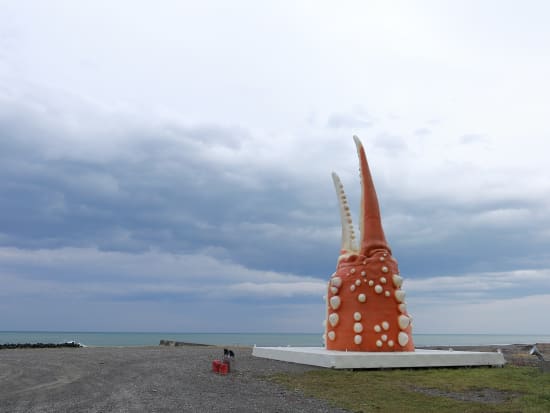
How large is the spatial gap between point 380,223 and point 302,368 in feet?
20.5

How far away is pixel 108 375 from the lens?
1400 centimetres

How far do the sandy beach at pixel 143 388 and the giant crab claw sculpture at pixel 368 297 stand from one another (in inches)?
95.1

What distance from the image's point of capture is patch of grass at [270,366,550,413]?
9820 mm

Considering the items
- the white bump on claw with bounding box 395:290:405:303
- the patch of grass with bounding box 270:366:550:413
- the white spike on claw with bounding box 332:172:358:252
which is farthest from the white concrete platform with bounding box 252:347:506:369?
the white spike on claw with bounding box 332:172:358:252

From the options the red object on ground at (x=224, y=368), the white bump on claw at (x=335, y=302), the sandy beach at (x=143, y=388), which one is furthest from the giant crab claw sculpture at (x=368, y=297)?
the red object on ground at (x=224, y=368)

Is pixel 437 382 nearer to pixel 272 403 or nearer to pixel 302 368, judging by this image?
pixel 302 368

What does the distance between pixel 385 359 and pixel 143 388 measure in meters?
7.60

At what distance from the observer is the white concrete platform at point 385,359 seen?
15219 mm

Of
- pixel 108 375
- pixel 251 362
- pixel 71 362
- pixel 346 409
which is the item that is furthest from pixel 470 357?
pixel 71 362

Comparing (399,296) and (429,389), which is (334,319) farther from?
(429,389)

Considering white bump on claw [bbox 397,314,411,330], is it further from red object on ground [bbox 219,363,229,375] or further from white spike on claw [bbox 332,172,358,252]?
red object on ground [bbox 219,363,229,375]

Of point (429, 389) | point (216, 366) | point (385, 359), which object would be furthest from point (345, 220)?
point (429, 389)

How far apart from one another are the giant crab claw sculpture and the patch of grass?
2009 mm

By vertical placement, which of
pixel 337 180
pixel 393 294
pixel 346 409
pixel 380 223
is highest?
pixel 337 180
